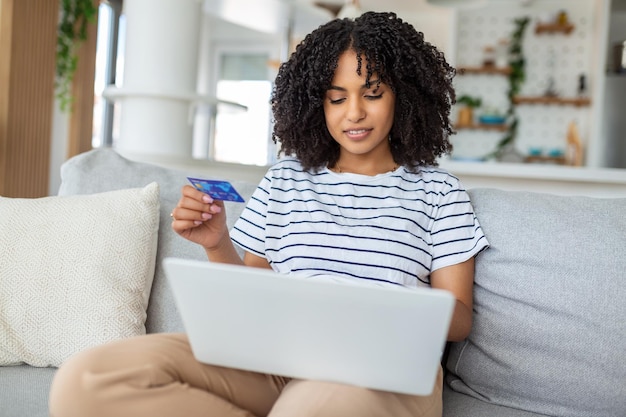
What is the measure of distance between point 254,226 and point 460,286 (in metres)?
0.43

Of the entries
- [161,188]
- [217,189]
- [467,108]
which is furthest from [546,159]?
[217,189]

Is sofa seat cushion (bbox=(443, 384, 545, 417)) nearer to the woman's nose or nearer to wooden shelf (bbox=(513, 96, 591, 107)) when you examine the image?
the woman's nose

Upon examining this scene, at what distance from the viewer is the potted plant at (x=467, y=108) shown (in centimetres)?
573

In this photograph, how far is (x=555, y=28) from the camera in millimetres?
5516

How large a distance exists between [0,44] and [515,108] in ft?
12.9

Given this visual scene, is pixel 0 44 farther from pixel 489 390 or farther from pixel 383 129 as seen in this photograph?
pixel 489 390

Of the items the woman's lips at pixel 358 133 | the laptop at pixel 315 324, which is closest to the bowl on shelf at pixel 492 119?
the woman's lips at pixel 358 133

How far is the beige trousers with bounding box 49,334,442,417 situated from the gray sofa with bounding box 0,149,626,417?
0.93 feet

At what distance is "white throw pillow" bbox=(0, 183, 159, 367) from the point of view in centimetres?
141

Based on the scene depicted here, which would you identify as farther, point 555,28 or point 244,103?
point 244,103

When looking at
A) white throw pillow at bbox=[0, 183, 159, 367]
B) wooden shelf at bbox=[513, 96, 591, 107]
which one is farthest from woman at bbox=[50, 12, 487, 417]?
wooden shelf at bbox=[513, 96, 591, 107]

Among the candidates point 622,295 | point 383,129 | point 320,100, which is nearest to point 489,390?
point 622,295

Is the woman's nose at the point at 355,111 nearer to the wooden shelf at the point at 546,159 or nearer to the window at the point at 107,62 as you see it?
the wooden shelf at the point at 546,159

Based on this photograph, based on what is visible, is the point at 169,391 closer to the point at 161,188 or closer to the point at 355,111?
the point at 355,111
